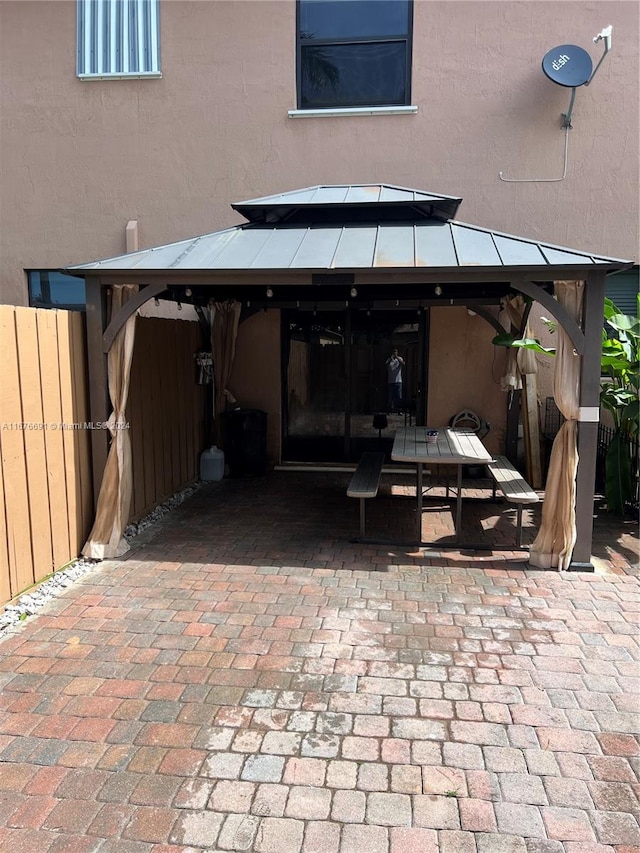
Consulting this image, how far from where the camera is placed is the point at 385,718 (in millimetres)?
3164

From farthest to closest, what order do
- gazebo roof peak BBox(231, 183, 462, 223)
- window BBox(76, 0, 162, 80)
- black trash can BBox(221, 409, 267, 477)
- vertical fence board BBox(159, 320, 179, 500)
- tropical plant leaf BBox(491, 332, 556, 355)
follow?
black trash can BBox(221, 409, 267, 477)
window BBox(76, 0, 162, 80)
vertical fence board BBox(159, 320, 179, 500)
tropical plant leaf BBox(491, 332, 556, 355)
gazebo roof peak BBox(231, 183, 462, 223)

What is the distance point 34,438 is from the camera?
464cm

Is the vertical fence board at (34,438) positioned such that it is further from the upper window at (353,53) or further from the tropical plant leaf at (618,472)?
the tropical plant leaf at (618,472)

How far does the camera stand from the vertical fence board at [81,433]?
17.4 ft

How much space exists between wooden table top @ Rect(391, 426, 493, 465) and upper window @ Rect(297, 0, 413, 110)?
4657 millimetres

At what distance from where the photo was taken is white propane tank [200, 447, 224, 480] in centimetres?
845

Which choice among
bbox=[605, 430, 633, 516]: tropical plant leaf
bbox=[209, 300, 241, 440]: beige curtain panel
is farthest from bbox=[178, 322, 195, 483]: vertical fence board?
bbox=[605, 430, 633, 516]: tropical plant leaf

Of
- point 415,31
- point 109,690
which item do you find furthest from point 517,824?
point 415,31

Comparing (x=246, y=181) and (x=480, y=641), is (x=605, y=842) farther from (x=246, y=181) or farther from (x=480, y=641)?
(x=246, y=181)

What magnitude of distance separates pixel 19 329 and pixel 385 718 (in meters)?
3.68

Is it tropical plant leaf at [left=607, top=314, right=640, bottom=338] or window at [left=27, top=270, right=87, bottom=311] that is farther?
window at [left=27, top=270, right=87, bottom=311]

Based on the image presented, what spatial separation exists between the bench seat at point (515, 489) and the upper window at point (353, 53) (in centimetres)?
524

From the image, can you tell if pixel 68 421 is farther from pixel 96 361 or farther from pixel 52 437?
pixel 96 361

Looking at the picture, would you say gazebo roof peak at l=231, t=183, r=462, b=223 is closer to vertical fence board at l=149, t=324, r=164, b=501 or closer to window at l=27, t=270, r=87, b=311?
vertical fence board at l=149, t=324, r=164, b=501
